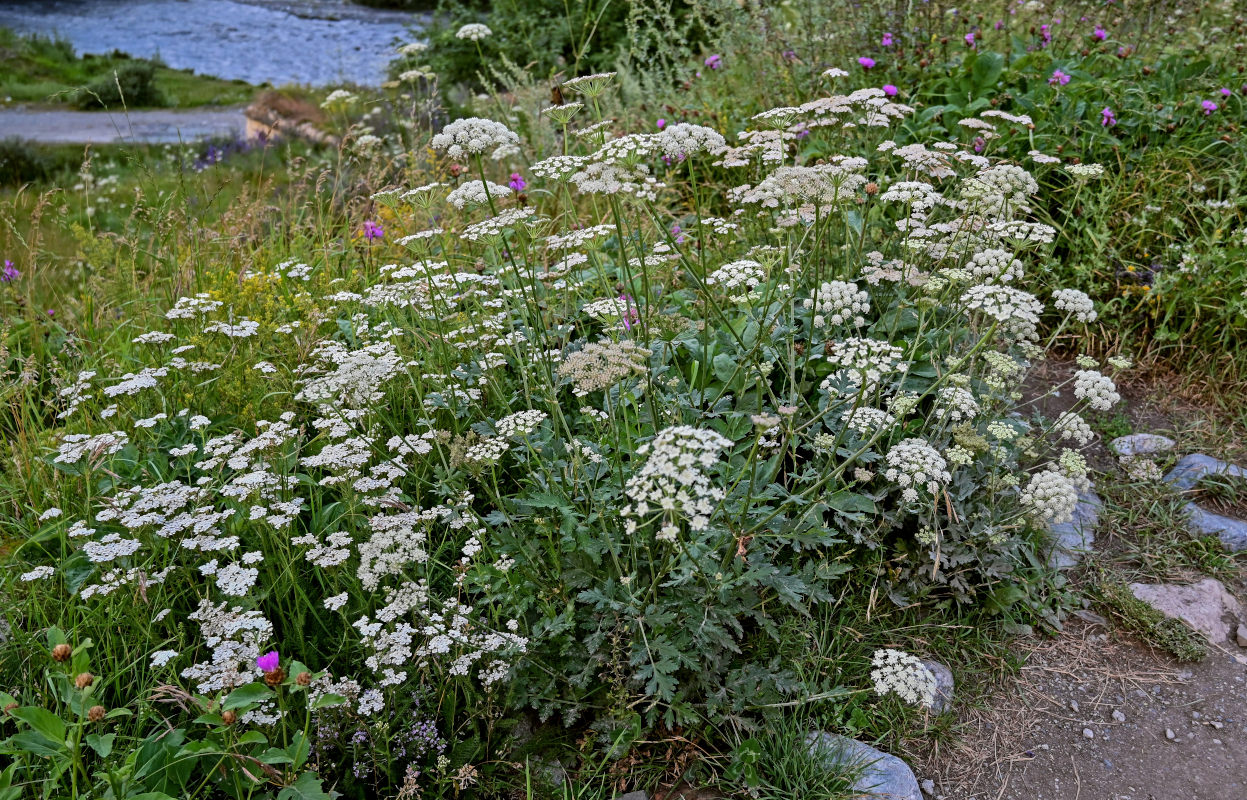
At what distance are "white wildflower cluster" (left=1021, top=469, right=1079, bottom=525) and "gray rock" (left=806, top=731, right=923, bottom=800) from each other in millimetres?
1067

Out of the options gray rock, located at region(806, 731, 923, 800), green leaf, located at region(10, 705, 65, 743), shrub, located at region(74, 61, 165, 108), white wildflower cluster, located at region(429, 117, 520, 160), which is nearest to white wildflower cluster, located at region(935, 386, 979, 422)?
gray rock, located at region(806, 731, 923, 800)

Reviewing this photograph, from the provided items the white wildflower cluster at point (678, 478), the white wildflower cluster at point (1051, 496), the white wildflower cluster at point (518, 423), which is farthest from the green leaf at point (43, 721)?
the white wildflower cluster at point (1051, 496)

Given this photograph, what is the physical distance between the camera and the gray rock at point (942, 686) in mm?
2955

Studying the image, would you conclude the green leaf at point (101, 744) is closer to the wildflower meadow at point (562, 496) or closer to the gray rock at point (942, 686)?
the wildflower meadow at point (562, 496)

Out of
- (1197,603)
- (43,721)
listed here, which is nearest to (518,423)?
(43,721)

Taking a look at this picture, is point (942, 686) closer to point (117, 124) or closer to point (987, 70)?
point (987, 70)

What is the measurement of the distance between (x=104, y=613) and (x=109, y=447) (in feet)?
1.97

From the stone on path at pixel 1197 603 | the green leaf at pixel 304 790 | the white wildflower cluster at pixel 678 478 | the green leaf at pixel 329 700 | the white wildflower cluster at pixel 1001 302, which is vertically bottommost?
the stone on path at pixel 1197 603

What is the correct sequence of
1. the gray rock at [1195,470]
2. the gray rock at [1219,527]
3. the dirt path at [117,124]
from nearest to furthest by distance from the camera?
the gray rock at [1219,527] → the gray rock at [1195,470] → the dirt path at [117,124]

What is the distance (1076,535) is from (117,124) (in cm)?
1714

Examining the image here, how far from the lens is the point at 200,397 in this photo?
3572mm

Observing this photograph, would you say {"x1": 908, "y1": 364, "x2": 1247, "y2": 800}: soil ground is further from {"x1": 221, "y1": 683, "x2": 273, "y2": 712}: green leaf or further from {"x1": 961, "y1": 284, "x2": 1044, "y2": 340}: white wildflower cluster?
{"x1": 221, "y1": 683, "x2": 273, "y2": 712}: green leaf

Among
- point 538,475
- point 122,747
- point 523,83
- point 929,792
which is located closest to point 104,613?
point 122,747

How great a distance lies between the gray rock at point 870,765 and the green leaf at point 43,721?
2.22m
